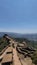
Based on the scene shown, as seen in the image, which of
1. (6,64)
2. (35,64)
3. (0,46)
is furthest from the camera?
(0,46)

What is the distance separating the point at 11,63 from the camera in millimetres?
28172

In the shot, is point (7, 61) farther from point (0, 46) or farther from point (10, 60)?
point (0, 46)

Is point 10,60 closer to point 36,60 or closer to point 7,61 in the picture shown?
point 7,61

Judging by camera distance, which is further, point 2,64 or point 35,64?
point 35,64

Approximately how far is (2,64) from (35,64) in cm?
870

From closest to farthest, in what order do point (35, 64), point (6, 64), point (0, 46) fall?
point (6, 64) → point (35, 64) → point (0, 46)

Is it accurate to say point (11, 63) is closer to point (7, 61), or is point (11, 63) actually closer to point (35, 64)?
point (7, 61)

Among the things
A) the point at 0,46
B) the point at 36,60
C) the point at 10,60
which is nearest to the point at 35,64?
the point at 36,60

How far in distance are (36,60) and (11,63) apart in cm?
809

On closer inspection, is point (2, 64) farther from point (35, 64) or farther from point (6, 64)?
point (35, 64)

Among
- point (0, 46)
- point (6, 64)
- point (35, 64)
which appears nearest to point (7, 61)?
point (6, 64)

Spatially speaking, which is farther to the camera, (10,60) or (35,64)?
(35,64)

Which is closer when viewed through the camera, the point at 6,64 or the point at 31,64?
the point at 6,64

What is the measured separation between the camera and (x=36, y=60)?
1352 inches
